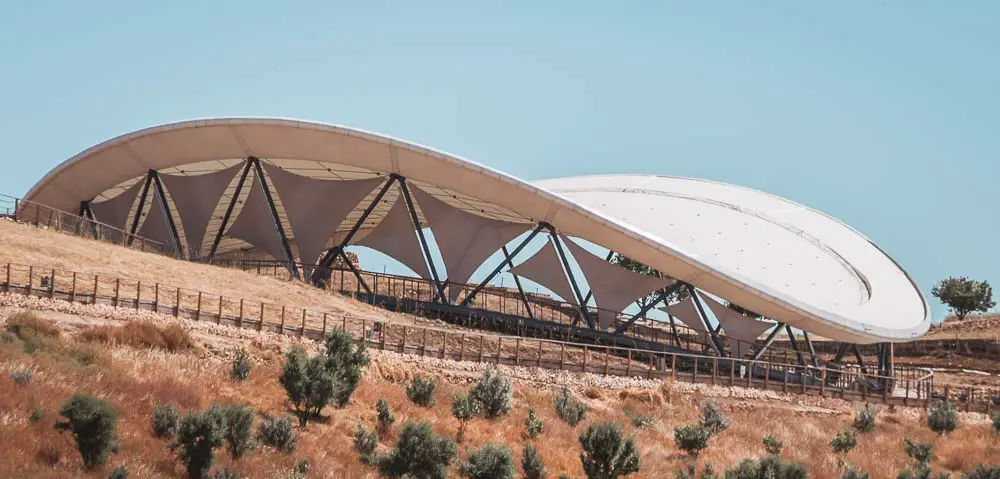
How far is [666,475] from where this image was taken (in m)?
25.0

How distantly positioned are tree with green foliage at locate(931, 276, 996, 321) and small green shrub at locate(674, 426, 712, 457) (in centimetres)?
5372

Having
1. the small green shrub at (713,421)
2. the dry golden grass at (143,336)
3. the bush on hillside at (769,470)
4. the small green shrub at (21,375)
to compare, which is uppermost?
the dry golden grass at (143,336)

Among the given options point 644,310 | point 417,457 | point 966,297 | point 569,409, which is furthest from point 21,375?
point 966,297

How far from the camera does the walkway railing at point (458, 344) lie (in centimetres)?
2888

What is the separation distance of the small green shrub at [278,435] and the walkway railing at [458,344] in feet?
21.5

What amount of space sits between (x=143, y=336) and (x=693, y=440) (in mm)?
13169

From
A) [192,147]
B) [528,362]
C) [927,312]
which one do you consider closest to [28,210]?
[192,147]

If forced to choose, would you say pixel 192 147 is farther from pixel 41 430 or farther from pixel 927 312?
pixel 927 312

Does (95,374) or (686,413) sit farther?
(686,413)

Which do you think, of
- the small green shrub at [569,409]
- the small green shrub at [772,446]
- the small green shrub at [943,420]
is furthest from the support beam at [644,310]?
the small green shrub at [772,446]

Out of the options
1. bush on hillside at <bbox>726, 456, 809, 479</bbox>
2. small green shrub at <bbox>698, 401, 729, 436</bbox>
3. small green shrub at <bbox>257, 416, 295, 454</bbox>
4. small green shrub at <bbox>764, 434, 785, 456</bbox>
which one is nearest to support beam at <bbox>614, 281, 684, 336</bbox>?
small green shrub at <bbox>698, 401, 729, 436</bbox>

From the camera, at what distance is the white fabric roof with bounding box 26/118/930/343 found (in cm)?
3925

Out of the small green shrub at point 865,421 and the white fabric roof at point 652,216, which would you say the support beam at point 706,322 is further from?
the small green shrub at point 865,421

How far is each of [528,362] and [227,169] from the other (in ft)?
66.8
